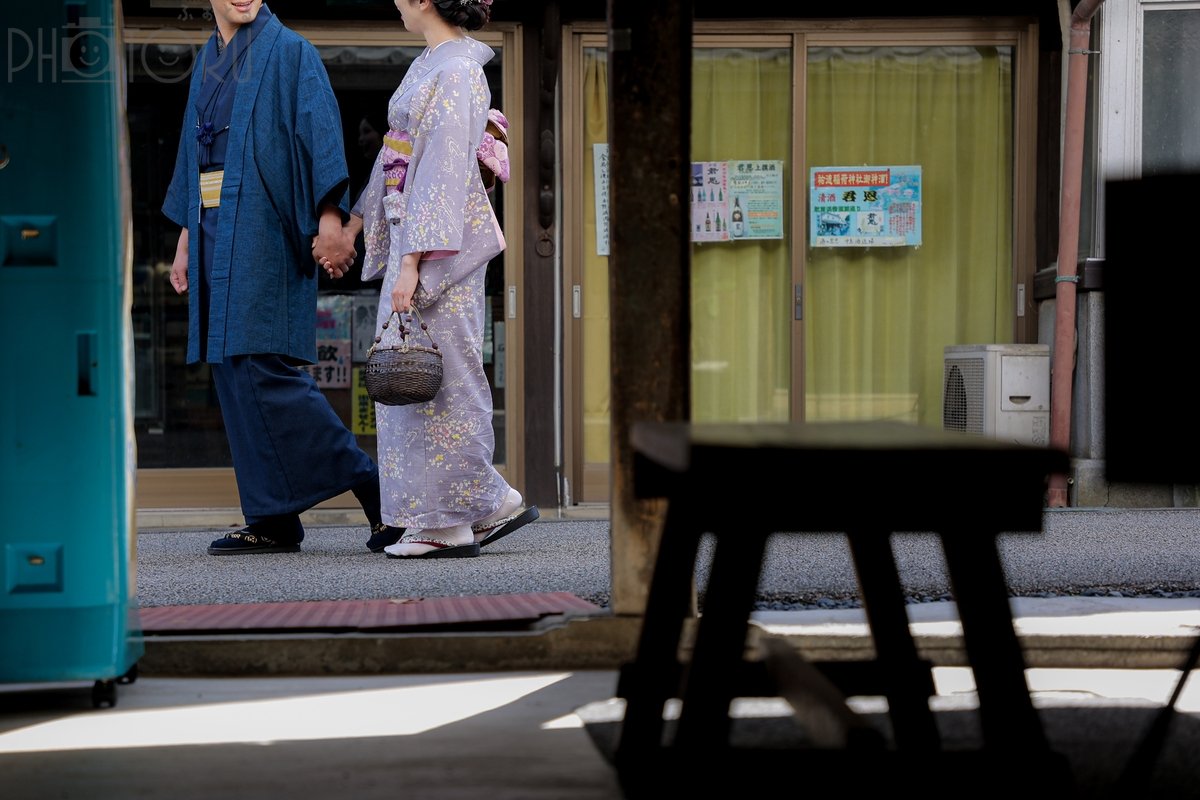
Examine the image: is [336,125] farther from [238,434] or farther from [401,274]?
[238,434]

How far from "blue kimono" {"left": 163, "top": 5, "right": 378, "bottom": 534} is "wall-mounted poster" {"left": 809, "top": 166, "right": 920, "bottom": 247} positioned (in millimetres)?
2957

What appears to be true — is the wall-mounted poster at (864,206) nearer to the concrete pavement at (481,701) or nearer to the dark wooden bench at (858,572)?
the concrete pavement at (481,701)

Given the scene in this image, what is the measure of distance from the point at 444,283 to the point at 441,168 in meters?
0.38

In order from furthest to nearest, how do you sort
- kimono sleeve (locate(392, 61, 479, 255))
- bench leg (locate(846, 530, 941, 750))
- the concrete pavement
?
kimono sleeve (locate(392, 61, 479, 255)) < the concrete pavement < bench leg (locate(846, 530, 941, 750))

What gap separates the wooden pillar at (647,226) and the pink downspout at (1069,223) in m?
3.99

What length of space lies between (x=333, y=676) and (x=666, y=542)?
4.47 ft

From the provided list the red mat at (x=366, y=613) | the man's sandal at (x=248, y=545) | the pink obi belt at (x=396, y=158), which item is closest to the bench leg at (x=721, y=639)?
the red mat at (x=366, y=613)

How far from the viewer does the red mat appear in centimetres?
313

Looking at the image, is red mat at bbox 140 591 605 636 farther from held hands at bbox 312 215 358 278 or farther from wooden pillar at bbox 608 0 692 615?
held hands at bbox 312 215 358 278

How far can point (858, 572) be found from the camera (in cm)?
203

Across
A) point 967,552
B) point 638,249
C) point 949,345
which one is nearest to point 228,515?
point 949,345

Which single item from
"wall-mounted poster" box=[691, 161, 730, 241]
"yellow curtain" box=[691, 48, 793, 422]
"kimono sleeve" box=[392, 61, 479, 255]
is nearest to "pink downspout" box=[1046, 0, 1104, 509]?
"yellow curtain" box=[691, 48, 793, 422]

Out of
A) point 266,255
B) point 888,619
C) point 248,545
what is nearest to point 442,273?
point 266,255

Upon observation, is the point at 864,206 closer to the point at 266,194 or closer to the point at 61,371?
the point at 266,194
